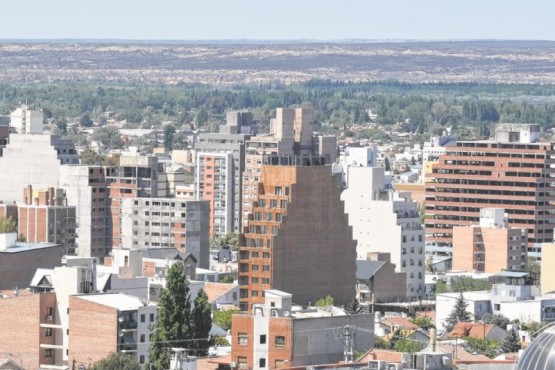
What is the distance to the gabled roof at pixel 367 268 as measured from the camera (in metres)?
94.7

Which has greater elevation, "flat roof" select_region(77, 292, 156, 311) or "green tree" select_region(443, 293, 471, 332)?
"flat roof" select_region(77, 292, 156, 311)

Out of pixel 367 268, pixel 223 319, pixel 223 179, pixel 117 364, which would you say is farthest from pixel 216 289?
pixel 223 179

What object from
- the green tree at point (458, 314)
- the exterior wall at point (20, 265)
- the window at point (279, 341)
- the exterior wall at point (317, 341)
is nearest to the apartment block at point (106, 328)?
the window at point (279, 341)

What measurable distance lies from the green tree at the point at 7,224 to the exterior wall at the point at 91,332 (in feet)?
135

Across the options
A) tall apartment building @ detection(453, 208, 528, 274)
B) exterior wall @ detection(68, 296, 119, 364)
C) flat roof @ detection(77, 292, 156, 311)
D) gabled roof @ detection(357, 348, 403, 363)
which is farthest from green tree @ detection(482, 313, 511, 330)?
tall apartment building @ detection(453, 208, 528, 274)

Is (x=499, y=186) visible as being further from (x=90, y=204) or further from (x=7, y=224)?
(x=7, y=224)

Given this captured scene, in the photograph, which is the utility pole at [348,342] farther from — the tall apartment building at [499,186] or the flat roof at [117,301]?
the tall apartment building at [499,186]

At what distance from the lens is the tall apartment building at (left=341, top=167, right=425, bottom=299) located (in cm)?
10325

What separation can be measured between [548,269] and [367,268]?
27.2ft

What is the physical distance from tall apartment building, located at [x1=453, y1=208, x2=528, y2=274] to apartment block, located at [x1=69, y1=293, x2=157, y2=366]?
46.9 m

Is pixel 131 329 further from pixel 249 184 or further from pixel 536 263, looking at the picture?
pixel 249 184

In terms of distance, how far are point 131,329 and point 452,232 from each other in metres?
58.2

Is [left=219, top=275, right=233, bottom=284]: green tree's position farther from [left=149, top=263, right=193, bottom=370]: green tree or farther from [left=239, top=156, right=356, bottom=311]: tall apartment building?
[left=149, top=263, right=193, bottom=370]: green tree

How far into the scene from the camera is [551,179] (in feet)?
415
